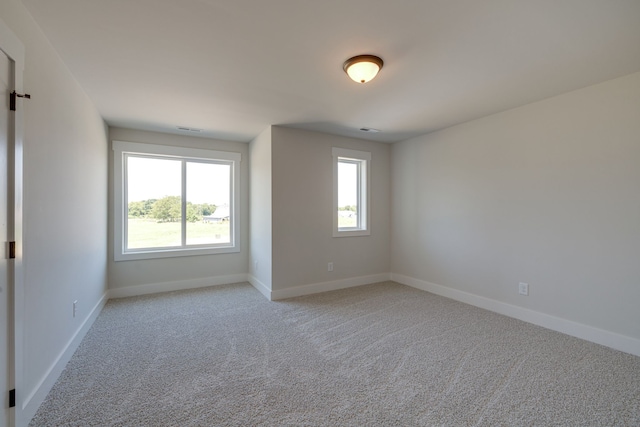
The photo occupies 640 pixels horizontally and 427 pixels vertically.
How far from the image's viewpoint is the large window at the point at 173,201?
13.1 ft

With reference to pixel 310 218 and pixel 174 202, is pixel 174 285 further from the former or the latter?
pixel 310 218

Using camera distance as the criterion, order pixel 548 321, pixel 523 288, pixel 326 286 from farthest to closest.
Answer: pixel 326 286, pixel 523 288, pixel 548 321

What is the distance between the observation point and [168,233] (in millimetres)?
4324

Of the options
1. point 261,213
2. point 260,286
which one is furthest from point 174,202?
point 260,286

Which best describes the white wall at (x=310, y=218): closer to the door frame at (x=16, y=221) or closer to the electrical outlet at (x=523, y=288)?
the electrical outlet at (x=523, y=288)

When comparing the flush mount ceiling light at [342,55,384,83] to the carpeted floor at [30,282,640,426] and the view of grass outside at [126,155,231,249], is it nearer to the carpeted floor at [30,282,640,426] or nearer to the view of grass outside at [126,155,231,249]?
the carpeted floor at [30,282,640,426]

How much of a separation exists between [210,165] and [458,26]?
3999mm

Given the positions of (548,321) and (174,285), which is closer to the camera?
(548,321)

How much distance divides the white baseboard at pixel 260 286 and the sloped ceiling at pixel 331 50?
8.04ft

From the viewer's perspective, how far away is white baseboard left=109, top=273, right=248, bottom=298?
391cm

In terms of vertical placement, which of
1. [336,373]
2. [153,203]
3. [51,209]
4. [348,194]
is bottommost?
[336,373]

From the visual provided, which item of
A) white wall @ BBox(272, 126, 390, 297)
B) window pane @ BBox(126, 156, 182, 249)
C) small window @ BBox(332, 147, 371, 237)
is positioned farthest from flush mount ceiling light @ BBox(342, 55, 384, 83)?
window pane @ BBox(126, 156, 182, 249)

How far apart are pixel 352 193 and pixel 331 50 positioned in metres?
2.89

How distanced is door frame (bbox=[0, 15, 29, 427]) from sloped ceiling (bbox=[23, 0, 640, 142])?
15.2 inches
